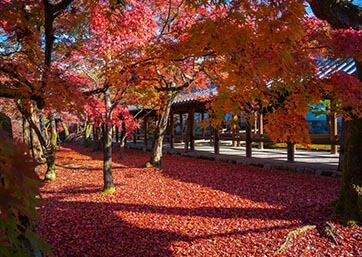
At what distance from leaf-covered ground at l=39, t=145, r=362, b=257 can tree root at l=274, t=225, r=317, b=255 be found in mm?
59

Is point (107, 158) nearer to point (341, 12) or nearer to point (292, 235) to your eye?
point (292, 235)

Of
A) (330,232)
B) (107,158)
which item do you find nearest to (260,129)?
(107,158)

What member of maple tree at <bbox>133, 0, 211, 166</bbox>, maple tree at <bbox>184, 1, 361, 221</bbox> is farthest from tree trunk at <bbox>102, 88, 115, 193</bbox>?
maple tree at <bbox>184, 1, 361, 221</bbox>

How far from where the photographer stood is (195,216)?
6.72 metres

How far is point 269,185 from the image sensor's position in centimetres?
944

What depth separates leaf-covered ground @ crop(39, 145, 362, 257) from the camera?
5152mm

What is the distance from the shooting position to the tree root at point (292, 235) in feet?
16.3

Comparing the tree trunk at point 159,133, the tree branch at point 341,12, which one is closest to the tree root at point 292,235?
the tree branch at point 341,12

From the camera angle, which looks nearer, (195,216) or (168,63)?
(195,216)

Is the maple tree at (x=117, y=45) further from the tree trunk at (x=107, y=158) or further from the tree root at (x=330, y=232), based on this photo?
the tree root at (x=330, y=232)

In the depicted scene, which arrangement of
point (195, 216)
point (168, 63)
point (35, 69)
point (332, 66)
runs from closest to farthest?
point (35, 69) → point (195, 216) → point (168, 63) → point (332, 66)

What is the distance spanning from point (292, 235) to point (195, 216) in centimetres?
203

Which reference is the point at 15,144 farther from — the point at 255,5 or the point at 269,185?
the point at 269,185

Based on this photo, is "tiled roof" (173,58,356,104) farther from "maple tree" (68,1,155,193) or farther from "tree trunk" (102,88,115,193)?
"tree trunk" (102,88,115,193)
